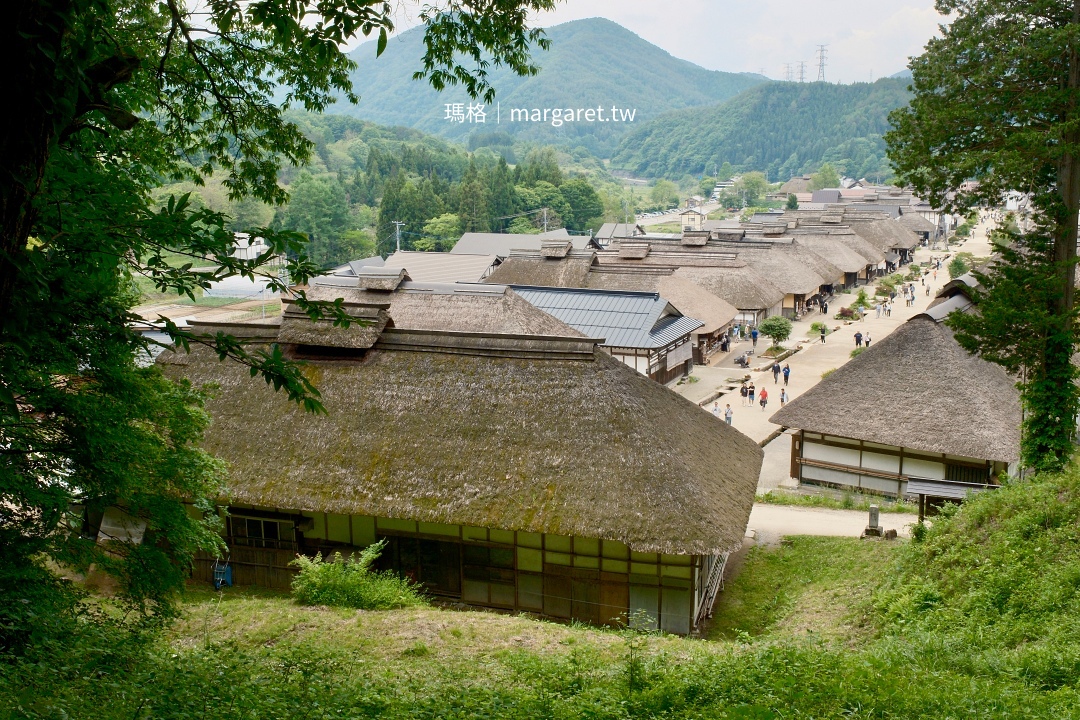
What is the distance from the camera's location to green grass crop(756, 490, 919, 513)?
2265 centimetres

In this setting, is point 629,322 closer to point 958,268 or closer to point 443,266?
point 443,266

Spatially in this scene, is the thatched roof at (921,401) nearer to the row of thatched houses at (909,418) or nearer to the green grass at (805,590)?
the row of thatched houses at (909,418)

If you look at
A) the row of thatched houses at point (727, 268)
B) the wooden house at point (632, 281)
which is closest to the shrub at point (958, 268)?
the row of thatched houses at point (727, 268)

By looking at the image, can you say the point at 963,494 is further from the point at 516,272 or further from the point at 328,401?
the point at 516,272

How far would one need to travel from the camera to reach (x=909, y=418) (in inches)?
912

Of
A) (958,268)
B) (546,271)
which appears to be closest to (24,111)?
(546,271)

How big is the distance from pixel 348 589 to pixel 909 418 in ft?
53.3

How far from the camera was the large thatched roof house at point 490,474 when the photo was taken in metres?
14.5

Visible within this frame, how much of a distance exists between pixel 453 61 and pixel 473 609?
33.5 feet

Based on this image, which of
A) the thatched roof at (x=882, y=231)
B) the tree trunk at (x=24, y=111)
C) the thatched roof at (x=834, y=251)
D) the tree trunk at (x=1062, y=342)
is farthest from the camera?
the thatched roof at (x=882, y=231)

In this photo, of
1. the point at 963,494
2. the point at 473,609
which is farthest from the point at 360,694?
the point at 963,494

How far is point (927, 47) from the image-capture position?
16.8 m

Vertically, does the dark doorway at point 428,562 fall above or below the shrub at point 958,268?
below

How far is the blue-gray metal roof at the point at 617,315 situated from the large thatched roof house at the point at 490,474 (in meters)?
16.9
